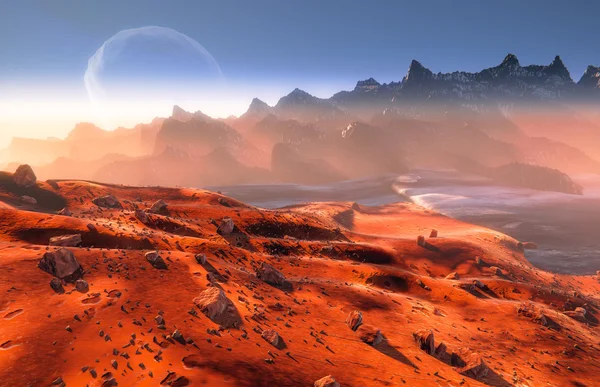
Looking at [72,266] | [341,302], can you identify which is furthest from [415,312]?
[72,266]

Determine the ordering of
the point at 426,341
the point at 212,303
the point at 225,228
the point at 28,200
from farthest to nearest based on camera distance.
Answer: the point at 28,200 → the point at 225,228 → the point at 426,341 → the point at 212,303

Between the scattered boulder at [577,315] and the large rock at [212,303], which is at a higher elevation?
the large rock at [212,303]

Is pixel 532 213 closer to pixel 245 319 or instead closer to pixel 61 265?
pixel 245 319

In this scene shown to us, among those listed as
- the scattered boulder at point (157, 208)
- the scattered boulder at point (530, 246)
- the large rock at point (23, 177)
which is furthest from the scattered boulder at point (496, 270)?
the large rock at point (23, 177)

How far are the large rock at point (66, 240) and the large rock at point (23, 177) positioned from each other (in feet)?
98.8

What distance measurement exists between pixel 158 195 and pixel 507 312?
6336 cm

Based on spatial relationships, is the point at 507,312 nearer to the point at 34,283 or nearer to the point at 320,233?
the point at 320,233

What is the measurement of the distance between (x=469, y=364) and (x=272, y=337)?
546 inches

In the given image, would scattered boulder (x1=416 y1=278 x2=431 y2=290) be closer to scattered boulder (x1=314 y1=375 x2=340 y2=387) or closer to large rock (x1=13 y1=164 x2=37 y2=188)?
scattered boulder (x1=314 y1=375 x2=340 y2=387)

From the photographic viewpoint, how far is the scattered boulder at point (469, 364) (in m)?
19.5

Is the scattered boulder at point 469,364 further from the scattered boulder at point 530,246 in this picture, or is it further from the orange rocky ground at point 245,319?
the scattered boulder at point 530,246

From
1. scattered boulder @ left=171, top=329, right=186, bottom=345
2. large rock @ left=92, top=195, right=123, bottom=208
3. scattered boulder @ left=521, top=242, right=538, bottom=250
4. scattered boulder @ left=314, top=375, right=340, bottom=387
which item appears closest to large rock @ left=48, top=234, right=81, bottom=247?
scattered boulder @ left=171, top=329, right=186, bottom=345

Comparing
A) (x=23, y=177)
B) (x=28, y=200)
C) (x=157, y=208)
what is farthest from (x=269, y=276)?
(x=23, y=177)

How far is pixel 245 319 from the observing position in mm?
18844
